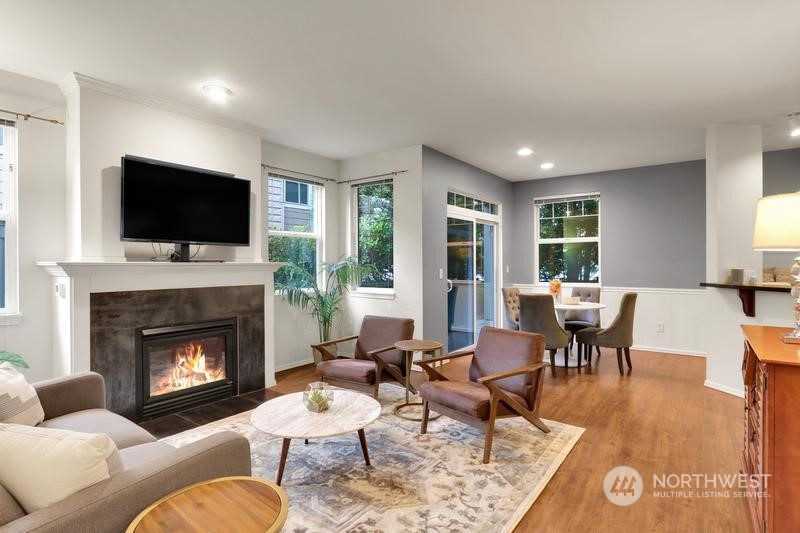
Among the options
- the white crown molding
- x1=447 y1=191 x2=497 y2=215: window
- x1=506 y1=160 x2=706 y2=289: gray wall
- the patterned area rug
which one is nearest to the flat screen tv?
the white crown molding

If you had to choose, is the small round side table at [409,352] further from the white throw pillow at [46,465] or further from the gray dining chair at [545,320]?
the white throw pillow at [46,465]

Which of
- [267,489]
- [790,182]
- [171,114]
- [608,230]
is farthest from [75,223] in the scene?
[790,182]

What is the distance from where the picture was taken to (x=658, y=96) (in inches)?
139

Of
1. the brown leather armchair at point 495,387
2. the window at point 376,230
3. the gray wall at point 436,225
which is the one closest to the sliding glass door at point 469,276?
the gray wall at point 436,225

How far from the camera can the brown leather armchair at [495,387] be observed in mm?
2670

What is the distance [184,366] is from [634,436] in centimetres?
379

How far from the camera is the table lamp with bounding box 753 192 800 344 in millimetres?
2006

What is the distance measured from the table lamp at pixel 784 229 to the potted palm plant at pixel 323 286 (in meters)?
3.91

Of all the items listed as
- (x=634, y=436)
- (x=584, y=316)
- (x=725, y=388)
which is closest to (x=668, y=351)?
(x=584, y=316)

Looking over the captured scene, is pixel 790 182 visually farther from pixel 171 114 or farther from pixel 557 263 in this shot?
pixel 171 114

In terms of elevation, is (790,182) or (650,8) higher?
(650,8)

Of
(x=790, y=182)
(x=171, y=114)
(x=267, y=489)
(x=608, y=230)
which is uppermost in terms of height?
(x=171, y=114)

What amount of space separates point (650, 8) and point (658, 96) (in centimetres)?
147

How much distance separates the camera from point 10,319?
3178 mm
